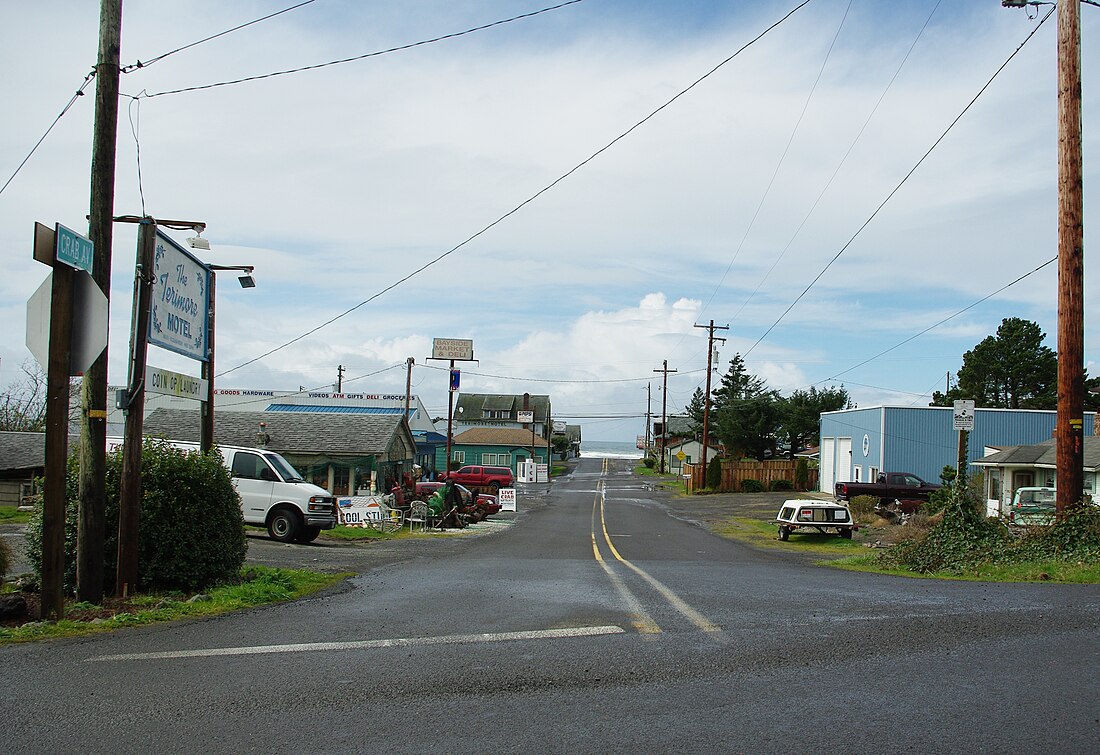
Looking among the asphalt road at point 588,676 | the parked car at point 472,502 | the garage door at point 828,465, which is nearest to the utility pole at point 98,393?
the asphalt road at point 588,676

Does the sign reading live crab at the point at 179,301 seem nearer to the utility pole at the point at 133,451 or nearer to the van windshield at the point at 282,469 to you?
the utility pole at the point at 133,451

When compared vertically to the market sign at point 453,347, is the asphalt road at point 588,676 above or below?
below

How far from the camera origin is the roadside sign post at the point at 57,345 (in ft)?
25.4

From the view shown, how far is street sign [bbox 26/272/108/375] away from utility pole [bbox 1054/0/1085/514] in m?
12.9

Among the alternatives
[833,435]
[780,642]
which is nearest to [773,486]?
[833,435]

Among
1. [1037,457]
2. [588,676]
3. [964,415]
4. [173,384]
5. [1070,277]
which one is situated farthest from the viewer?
[1037,457]

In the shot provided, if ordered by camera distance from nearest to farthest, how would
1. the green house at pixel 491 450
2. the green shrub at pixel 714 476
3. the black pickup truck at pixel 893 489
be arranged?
the black pickup truck at pixel 893 489, the green shrub at pixel 714 476, the green house at pixel 491 450

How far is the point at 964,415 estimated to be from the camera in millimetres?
19422

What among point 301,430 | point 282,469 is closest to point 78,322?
point 282,469

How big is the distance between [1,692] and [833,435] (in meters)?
53.3

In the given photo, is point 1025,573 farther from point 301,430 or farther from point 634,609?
point 301,430

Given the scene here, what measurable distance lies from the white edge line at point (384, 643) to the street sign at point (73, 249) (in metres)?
3.24

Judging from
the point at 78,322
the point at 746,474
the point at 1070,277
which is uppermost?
the point at 1070,277

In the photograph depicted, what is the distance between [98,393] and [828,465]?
52088 mm
